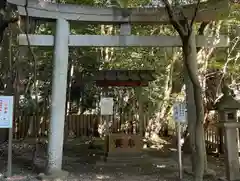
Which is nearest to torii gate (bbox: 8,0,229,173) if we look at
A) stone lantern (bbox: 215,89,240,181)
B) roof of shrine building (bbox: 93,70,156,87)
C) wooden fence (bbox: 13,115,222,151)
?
stone lantern (bbox: 215,89,240,181)

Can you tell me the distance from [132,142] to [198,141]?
11.8 feet

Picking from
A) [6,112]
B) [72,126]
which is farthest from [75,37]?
[72,126]

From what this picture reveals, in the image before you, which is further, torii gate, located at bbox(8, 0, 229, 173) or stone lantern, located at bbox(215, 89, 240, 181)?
torii gate, located at bbox(8, 0, 229, 173)

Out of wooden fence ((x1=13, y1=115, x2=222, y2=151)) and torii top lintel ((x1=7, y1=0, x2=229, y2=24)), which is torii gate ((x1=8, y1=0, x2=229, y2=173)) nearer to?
torii top lintel ((x1=7, y1=0, x2=229, y2=24))

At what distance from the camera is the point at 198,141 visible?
500cm

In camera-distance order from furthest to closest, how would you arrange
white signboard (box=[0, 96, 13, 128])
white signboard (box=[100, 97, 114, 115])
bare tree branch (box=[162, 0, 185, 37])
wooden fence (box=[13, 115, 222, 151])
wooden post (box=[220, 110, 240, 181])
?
1. wooden fence (box=[13, 115, 222, 151])
2. white signboard (box=[100, 97, 114, 115])
3. white signboard (box=[0, 96, 13, 128])
4. wooden post (box=[220, 110, 240, 181])
5. bare tree branch (box=[162, 0, 185, 37])

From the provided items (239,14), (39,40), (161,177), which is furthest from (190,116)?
(39,40)

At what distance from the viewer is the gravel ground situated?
6.38 meters

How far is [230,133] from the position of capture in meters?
6.05

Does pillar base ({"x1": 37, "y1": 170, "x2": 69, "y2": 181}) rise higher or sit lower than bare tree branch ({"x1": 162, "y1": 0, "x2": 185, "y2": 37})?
lower

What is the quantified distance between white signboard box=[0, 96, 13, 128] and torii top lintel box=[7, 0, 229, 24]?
1754 mm

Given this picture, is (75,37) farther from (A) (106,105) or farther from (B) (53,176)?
(B) (53,176)

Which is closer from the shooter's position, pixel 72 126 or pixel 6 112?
pixel 6 112

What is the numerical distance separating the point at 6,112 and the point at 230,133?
4380 mm
